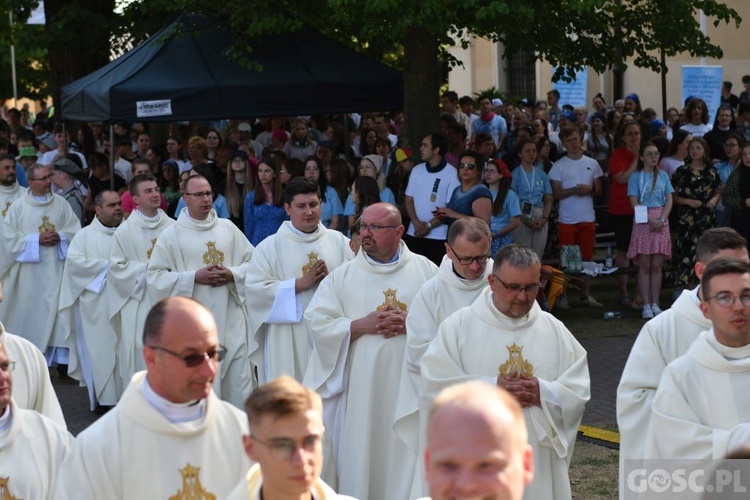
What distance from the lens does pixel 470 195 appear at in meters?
12.4

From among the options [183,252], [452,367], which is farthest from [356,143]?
[452,367]

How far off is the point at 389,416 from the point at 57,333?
571 cm

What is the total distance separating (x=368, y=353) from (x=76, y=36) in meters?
11.8

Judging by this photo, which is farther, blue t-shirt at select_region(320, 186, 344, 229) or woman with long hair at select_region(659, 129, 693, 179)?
woman with long hair at select_region(659, 129, 693, 179)

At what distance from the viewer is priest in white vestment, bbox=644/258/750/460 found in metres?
5.40

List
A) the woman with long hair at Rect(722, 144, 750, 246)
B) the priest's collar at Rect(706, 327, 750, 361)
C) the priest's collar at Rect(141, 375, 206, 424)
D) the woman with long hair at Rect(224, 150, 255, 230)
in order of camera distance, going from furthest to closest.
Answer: the woman with long hair at Rect(722, 144, 750, 246) → the woman with long hair at Rect(224, 150, 255, 230) → the priest's collar at Rect(706, 327, 750, 361) → the priest's collar at Rect(141, 375, 206, 424)

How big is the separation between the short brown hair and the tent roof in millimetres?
10319

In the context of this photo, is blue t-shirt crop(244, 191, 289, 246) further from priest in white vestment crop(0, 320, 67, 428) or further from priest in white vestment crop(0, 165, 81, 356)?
priest in white vestment crop(0, 320, 67, 428)

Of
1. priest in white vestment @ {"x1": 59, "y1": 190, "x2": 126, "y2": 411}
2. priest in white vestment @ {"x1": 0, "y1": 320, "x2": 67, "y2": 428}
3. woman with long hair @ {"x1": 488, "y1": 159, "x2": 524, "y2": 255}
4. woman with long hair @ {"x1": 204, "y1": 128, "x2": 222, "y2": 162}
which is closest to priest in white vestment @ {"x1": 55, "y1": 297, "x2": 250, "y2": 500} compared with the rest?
priest in white vestment @ {"x1": 0, "y1": 320, "x2": 67, "y2": 428}

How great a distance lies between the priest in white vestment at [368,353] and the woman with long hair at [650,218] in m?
5.94

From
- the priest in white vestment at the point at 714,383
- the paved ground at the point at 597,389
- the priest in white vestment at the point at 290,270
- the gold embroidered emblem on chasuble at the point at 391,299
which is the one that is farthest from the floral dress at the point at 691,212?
the priest in white vestment at the point at 714,383

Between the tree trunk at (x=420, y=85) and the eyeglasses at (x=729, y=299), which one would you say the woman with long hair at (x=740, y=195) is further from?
the eyeglasses at (x=729, y=299)

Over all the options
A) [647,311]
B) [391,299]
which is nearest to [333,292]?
[391,299]

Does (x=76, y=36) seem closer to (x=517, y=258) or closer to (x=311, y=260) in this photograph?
(x=311, y=260)
